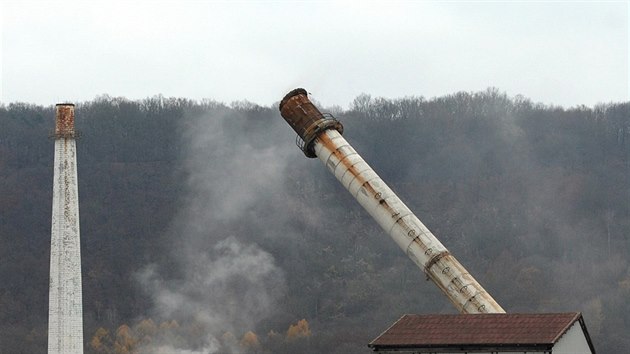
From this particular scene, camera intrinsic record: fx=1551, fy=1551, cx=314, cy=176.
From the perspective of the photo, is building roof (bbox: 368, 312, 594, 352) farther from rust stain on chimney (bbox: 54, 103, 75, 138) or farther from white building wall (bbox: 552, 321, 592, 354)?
rust stain on chimney (bbox: 54, 103, 75, 138)

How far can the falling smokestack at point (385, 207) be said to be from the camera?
4562 centimetres

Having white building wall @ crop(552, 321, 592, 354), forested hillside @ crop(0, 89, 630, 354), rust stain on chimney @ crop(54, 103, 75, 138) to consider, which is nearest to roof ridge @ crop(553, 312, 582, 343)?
white building wall @ crop(552, 321, 592, 354)

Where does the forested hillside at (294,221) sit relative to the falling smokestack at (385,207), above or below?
above

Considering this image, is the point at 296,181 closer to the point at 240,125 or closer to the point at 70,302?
the point at 240,125

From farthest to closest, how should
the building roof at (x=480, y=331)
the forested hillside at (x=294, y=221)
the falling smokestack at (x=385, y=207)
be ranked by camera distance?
the forested hillside at (x=294, y=221) → the falling smokestack at (x=385, y=207) → the building roof at (x=480, y=331)

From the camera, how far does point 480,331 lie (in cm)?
4128

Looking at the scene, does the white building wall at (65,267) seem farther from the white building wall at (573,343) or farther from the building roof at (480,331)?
the white building wall at (573,343)

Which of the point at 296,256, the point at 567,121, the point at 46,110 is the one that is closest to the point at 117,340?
the point at 296,256

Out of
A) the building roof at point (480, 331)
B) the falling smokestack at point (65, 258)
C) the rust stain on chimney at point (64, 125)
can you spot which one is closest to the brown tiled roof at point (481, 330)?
the building roof at point (480, 331)

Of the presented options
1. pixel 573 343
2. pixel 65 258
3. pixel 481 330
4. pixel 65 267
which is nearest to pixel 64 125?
pixel 65 258

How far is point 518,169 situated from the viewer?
486ft

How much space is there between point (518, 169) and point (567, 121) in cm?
1195

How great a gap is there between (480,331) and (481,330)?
0.05m

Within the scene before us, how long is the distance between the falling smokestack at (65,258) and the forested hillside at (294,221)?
3689cm
